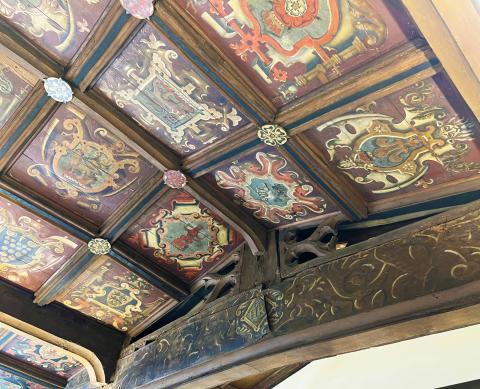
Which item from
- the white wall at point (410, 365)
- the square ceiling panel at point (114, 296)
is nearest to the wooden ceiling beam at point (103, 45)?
the square ceiling panel at point (114, 296)

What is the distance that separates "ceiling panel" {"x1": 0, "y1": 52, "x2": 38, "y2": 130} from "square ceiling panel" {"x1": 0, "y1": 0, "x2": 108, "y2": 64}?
0.17 metres

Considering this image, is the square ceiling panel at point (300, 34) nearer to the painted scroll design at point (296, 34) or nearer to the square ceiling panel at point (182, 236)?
the painted scroll design at point (296, 34)

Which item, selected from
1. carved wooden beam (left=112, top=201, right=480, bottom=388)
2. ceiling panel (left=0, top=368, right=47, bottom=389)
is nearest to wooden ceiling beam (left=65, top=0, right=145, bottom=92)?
carved wooden beam (left=112, top=201, right=480, bottom=388)

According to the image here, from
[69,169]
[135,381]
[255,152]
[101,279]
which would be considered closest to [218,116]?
[255,152]

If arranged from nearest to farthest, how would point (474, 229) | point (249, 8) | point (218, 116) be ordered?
point (249, 8)
point (474, 229)
point (218, 116)

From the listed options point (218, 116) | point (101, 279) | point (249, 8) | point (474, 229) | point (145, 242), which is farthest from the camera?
point (101, 279)

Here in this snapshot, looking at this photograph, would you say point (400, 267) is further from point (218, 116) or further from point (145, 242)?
point (145, 242)

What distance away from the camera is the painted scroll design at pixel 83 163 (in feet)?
7.55

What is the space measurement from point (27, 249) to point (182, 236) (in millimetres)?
1052

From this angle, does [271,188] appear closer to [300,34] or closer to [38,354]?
[300,34]

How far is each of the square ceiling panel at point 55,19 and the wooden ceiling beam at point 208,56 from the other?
280mm

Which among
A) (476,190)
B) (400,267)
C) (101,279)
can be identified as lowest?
A: (400,267)

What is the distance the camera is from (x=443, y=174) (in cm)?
206

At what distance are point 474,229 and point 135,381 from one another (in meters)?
2.43
